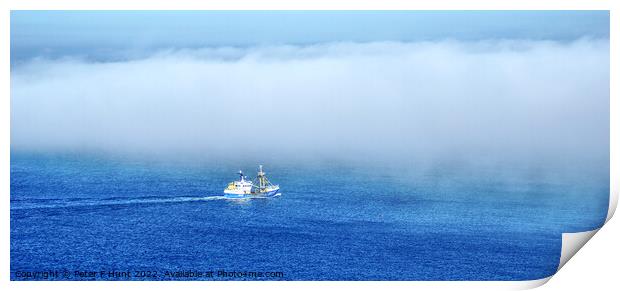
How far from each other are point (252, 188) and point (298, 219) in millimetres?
663

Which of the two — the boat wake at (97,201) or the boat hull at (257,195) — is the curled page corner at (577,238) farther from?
the boat wake at (97,201)

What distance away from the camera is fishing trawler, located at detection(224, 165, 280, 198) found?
10828 mm

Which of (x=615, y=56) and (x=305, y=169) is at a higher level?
(x=615, y=56)

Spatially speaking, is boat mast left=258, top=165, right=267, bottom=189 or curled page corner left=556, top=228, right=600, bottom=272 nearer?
curled page corner left=556, top=228, right=600, bottom=272

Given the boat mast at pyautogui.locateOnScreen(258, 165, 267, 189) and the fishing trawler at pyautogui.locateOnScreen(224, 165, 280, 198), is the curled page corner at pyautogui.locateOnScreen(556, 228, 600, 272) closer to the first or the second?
the fishing trawler at pyautogui.locateOnScreen(224, 165, 280, 198)

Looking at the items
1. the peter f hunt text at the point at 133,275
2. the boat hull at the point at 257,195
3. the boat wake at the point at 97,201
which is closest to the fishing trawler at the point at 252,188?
the boat hull at the point at 257,195

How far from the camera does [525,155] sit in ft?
35.5

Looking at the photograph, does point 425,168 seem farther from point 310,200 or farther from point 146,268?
point 146,268

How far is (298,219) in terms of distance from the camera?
11.1 m

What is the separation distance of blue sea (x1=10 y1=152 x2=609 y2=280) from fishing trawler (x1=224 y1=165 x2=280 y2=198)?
0.08 meters

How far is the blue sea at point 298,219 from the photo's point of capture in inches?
416

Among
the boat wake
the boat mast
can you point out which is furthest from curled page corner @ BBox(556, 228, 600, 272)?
the boat wake

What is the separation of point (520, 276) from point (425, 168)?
A: 1512mm
